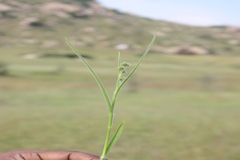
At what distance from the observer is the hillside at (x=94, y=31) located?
89.7m

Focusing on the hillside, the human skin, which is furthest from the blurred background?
the hillside

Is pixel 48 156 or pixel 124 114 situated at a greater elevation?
pixel 48 156

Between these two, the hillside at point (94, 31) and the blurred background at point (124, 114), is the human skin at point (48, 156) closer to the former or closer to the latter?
the blurred background at point (124, 114)

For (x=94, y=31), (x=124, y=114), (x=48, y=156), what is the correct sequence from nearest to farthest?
(x=48, y=156)
(x=124, y=114)
(x=94, y=31)

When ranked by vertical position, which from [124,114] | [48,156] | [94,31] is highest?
[48,156]

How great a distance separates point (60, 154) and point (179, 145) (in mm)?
8086

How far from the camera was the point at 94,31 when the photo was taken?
10550 cm

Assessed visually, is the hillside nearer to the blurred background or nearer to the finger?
the blurred background

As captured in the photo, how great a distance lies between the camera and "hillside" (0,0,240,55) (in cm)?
8968

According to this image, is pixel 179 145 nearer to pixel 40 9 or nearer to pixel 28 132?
pixel 28 132

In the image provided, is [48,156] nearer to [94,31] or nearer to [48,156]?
[48,156]

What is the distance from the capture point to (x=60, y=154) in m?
1.96

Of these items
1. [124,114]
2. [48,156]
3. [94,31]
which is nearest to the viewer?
[48,156]

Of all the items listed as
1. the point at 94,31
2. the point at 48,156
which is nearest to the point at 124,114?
the point at 48,156
